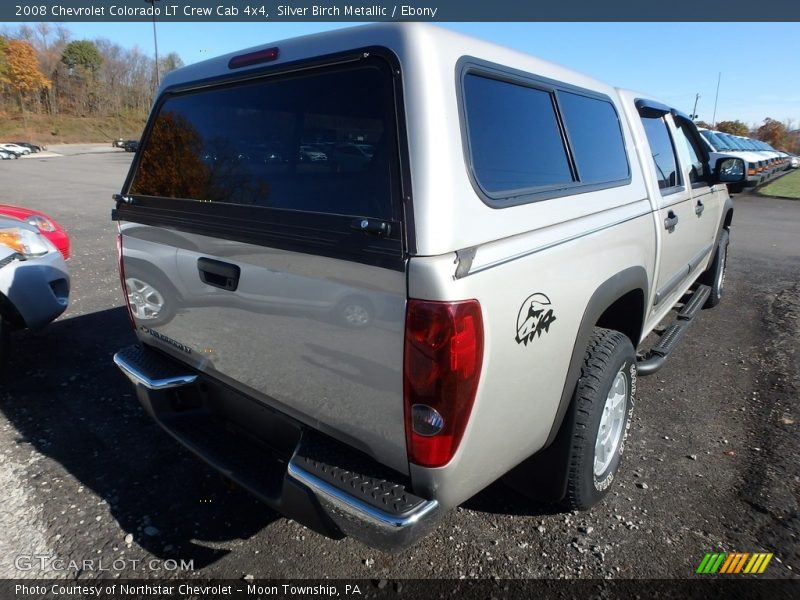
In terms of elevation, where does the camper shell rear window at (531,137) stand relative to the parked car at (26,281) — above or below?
above

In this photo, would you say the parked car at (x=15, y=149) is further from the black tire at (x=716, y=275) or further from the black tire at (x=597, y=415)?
the black tire at (x=597, y=415)

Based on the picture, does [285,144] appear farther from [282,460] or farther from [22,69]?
[22,69]

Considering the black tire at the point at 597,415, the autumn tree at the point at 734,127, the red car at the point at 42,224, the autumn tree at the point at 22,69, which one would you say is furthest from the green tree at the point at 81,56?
the black tire at the point at 597,415

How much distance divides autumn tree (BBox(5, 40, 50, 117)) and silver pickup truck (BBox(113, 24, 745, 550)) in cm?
9334

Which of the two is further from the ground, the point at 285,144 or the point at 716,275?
the point at 285,144

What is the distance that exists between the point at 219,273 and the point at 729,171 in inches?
171

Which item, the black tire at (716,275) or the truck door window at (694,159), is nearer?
the truck door window at (694,159)

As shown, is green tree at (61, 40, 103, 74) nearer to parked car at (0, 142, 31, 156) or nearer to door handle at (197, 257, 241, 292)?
parked car at (0, 142, 31, 156)

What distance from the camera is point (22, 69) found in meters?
75.2

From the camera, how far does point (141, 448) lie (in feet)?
10.4

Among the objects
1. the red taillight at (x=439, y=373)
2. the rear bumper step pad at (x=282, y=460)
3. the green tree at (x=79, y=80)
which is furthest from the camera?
the green tree at (x=79, y=80)

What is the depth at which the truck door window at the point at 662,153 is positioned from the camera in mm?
3518

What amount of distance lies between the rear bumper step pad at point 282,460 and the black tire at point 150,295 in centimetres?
23

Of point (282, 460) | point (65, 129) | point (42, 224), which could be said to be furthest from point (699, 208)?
point (65, 129)
